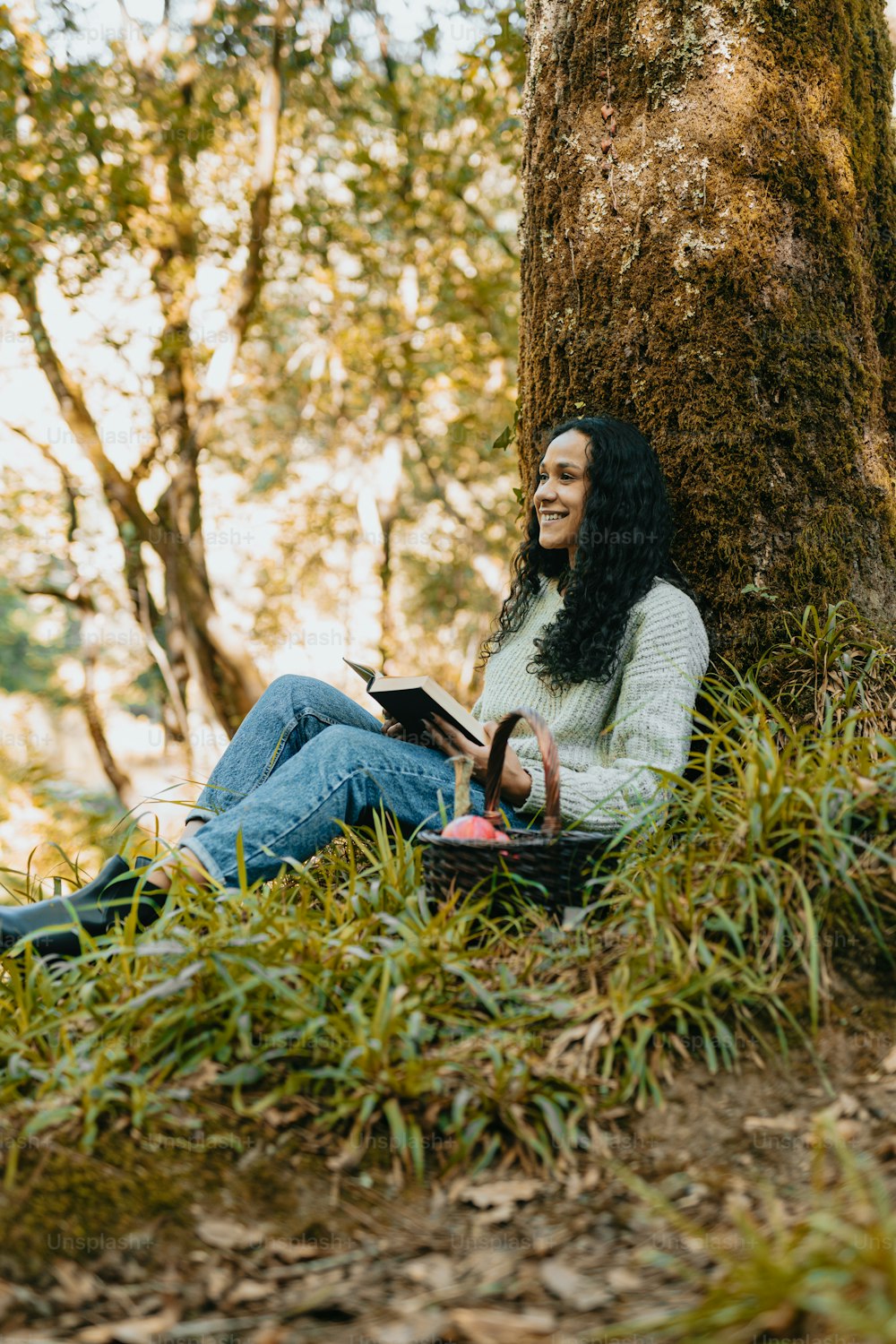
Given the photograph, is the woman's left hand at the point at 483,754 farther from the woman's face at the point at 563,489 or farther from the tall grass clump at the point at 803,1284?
the tall grass clump at the point at 803,1284

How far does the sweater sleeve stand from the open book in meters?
0.23

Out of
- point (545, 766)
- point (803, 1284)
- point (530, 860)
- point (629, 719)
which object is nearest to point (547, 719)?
point (629, 719)

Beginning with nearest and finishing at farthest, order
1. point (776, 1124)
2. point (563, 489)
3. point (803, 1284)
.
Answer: point (803, 1284) < point (776, 1124) < point (563, 489)

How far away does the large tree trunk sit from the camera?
128 inches

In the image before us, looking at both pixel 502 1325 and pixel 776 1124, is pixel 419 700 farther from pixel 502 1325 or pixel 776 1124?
pixel 502 1325

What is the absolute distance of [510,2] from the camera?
7.40m

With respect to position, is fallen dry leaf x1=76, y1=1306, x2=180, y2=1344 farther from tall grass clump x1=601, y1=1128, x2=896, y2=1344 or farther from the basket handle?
the basket handle

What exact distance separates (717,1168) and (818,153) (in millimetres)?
3005

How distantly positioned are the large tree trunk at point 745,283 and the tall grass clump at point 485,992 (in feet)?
3.02

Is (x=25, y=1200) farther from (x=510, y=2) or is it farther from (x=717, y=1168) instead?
(x=510, y=2)

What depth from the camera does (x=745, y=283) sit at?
10.7 ft

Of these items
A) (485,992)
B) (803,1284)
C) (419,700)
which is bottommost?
(803,1284)

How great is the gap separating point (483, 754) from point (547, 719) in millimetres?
387

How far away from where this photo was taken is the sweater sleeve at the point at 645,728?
9.12 ft
